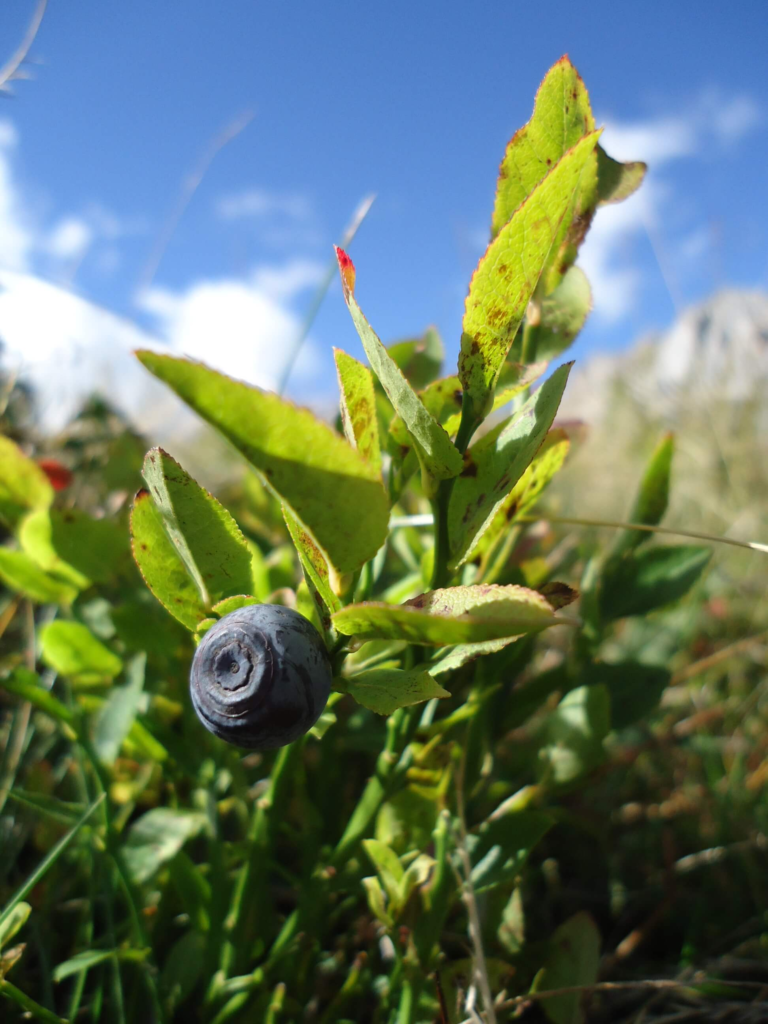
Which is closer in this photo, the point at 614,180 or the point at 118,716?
the point at 614,180

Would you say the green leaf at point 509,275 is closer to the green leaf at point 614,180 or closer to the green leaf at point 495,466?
the green leaf at point 495,466

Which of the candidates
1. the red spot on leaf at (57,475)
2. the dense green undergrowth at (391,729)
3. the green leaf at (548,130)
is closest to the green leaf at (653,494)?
the dense green undergrowth at (391,729)

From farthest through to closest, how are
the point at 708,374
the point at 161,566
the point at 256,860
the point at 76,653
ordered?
the point at 708,374, the point at 76,653, the point at 256,860, the point at 161,566

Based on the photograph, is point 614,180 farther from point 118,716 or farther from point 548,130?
point 118,716

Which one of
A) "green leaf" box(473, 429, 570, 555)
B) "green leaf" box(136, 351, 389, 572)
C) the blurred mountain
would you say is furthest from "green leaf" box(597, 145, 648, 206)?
the blurred mountain

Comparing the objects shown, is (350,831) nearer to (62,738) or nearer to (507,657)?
(507,657)

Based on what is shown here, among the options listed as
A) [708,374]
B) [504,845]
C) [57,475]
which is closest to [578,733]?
Answer: [504,845]

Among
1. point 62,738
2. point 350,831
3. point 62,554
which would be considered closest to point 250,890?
point 350,831
